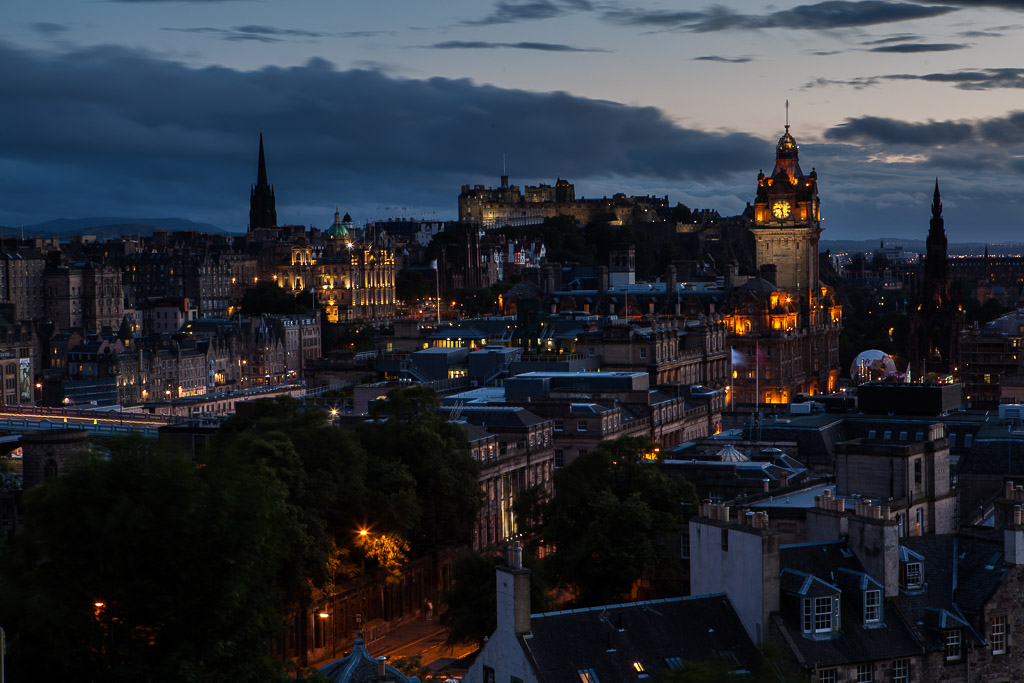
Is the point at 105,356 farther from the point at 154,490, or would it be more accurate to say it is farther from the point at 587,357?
the point at 154,490

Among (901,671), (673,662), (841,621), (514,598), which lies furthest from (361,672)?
(901,671)

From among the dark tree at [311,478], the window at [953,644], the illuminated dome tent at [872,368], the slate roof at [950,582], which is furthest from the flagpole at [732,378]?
the window at [953,644]

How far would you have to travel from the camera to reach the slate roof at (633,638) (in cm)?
4472

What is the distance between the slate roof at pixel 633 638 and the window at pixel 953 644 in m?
6.44

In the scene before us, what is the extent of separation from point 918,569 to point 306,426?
35.9m

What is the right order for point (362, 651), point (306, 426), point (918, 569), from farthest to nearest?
1. point (306, 426)
2. point (918, 569)
3. point (362, 651)

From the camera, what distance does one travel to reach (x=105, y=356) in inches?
7594

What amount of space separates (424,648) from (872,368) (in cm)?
10645

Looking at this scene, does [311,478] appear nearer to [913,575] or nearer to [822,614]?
[913,575]

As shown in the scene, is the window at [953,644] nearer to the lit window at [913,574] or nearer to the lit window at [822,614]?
the lit window at [913,574]

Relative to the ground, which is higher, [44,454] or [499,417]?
[499,417]

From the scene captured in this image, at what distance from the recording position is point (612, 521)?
67.6 m

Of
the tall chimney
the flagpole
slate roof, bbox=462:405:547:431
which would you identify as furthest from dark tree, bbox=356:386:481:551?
the flagpole

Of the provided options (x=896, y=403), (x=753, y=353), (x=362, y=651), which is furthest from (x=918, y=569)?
(x=753, y=353)
